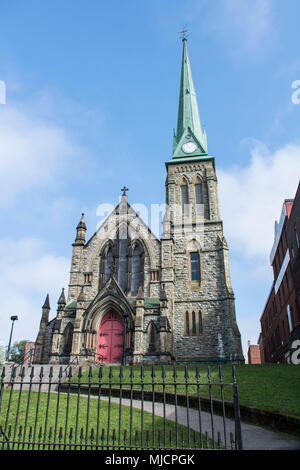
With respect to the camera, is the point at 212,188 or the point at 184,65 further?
the point at 184,65

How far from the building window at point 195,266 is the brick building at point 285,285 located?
7.21 metres

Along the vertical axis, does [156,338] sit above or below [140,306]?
below

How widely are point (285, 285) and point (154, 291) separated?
13.6m

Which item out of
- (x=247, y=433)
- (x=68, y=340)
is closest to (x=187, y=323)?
(x=68, y=340)

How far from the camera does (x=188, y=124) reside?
38438mm

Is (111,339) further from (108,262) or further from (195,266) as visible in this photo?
(195,266)

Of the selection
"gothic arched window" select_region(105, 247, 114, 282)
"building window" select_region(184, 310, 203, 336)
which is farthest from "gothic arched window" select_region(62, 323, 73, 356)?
"building window" select_region(184, 310, 203, 336)

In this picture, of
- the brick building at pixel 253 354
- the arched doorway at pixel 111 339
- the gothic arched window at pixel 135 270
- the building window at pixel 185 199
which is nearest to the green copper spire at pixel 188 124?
the building window at pixel 185 199

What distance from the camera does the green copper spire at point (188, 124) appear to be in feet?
117

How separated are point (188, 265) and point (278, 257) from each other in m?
13.3

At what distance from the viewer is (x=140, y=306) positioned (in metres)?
24.4

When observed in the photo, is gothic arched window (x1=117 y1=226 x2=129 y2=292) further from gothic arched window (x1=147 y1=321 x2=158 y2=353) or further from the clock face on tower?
the clock face on tower
